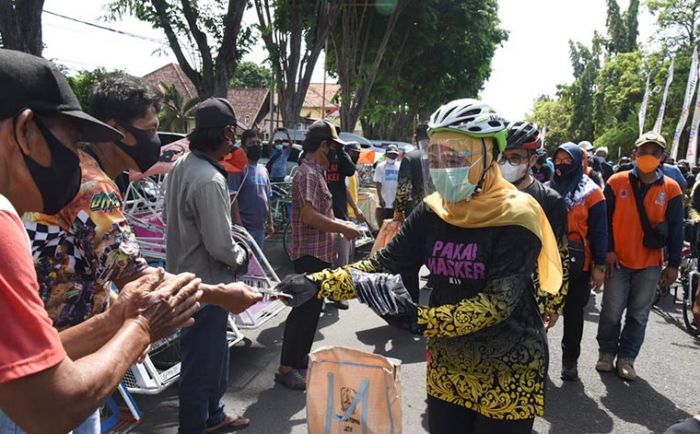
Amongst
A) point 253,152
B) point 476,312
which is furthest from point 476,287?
point 253,152

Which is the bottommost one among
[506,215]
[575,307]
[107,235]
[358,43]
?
[575,307]

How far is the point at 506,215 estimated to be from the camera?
2.15 m

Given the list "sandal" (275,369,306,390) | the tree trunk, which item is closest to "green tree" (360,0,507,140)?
the tree trunk

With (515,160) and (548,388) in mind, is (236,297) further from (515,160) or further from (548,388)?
(548,388)

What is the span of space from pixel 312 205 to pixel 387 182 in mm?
5636

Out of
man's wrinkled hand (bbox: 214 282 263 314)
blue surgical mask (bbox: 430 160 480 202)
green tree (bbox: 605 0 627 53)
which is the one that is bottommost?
man's wrinkled hand (bbox: 214 282 263 314)

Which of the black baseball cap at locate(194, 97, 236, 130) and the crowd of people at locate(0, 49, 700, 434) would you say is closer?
the crowd of people at locate(0, 49, 700, 434)

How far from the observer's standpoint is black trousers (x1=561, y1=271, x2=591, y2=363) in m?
4.66

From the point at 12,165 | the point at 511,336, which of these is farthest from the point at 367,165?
the point at 12,165

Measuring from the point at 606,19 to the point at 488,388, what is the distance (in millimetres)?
65628

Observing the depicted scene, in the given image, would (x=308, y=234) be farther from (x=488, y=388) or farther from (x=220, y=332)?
(x=488, y=388)

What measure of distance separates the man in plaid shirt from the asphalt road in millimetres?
267

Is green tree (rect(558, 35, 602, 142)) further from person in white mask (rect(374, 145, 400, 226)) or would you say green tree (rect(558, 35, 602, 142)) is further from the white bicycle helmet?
the white bicycle helmet

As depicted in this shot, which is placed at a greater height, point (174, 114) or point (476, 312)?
point (174, 114)
